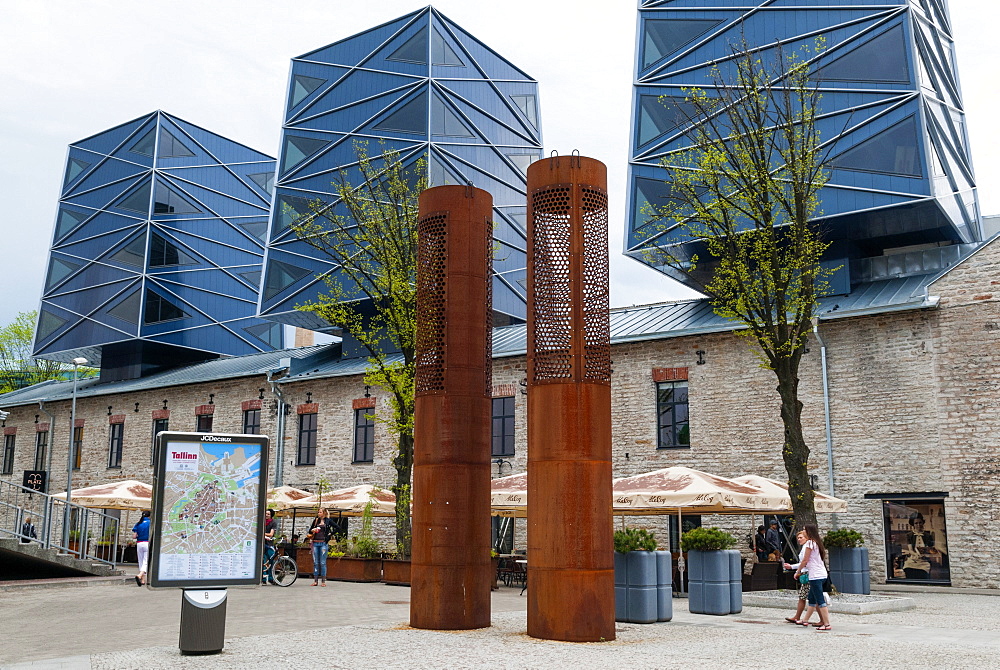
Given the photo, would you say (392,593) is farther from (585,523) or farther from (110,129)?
(110,129)

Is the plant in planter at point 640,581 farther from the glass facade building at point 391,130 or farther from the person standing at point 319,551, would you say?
the glass facade building at point 391,130

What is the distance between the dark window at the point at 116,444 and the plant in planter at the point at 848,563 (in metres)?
28.1

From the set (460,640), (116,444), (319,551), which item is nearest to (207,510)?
(460,640)

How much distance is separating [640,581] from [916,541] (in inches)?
402

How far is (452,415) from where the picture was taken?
470 inches

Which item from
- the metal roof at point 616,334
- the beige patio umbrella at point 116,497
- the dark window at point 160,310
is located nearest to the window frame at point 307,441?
the metal roof at point 616,334

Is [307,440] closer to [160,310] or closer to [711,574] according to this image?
[160,310]

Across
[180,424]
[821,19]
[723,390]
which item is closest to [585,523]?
[723,390]

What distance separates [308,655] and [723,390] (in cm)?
1549

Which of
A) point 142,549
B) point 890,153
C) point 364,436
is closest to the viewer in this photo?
point 142,549

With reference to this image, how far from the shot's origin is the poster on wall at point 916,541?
→ 19797 millimetres

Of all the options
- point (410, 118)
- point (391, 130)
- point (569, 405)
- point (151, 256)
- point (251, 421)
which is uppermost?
point (410, 118)

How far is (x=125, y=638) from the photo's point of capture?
36.1 ft

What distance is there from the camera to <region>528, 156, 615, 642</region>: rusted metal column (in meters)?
10.5
